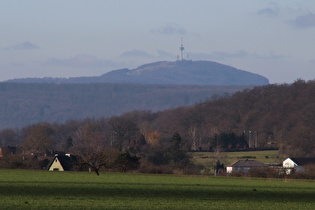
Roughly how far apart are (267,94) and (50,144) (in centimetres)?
5974

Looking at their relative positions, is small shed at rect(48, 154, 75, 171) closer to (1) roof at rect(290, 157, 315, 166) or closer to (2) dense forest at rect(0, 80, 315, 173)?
(2) dense forest at rect(0, 80, 315, 173)

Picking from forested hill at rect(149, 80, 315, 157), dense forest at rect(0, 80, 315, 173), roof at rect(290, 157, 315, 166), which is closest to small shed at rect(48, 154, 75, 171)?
dense forest at rect(0, 80, 315, 173)

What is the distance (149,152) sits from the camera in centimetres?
11819

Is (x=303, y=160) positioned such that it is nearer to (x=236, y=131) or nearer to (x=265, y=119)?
(x=236, y=131)

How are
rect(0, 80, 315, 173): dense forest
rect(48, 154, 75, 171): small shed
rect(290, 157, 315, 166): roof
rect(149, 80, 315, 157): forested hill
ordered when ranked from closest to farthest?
rect(48, 154, 75, 171): small shed < rect(290, 157, 315, 166): roof < rect(0, 80, 315, 173): dense forest < rect(149, 80, 315, 157): forested hill

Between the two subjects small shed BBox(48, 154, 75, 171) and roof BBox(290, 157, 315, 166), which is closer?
small shed BBox(48, 154, 75, 171)

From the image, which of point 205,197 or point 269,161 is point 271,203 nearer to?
point 205,197

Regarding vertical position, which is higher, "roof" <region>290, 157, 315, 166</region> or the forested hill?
the forested hill

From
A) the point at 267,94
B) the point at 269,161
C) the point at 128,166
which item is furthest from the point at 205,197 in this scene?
the point at 267,94

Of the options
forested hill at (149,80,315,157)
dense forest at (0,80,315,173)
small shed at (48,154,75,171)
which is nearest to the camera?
small shed at (48,154,75,171)

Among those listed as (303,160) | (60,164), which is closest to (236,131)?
(303,160)

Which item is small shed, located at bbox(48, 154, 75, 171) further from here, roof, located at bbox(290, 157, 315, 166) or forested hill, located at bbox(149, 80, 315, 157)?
forested hill, located at bbox(149, 80, 315, 157)

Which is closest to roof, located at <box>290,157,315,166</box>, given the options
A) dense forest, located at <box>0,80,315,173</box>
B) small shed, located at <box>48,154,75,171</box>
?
dense forest, located at <box>0,80,315,173</box>

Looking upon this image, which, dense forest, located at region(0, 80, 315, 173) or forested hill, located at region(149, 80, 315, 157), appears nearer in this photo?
dense forest, located at region(0, 80, 315, 173)
